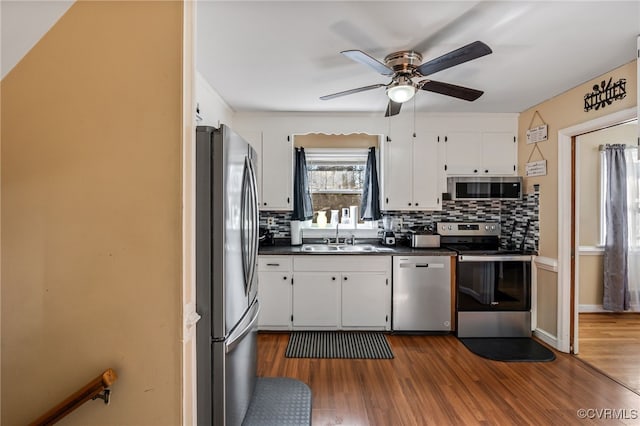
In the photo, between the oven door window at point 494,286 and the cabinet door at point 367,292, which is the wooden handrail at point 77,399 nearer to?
the cabinet door at point 367,292

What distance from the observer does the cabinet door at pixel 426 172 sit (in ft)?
11.5

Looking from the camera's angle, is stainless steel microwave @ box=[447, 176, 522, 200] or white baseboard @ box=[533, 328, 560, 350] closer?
white baseboard @ box=[533, 328, 560, 350]

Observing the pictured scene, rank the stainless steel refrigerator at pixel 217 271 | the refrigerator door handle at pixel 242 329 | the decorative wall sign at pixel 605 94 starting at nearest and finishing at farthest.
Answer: the stainless steel refrigerator at pixel 217 271 < the refrigerator door handle at pixel 242 329 < the decorative wall sign at pixel 605 94

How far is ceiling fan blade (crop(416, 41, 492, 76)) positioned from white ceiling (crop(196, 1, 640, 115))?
0.67ft

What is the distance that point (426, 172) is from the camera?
353 cm

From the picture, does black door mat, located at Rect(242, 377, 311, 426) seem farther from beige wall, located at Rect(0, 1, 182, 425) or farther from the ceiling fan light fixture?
the ceiling fan light fixture

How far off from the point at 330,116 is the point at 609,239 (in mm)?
3721

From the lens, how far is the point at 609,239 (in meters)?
3.71

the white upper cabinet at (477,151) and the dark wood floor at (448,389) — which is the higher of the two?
the white upper cabinet at (477,151)

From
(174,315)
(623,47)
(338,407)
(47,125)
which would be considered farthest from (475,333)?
(47,125)

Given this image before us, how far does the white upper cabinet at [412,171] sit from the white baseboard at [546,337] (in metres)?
1.61

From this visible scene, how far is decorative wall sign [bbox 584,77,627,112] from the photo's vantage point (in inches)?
90.0

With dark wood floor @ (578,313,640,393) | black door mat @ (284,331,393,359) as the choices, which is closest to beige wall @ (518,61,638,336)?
dark wood floor @ (578,313,640,393)

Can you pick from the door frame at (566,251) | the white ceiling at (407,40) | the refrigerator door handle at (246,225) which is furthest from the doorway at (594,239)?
the refrigerator door handle at (246,225)
